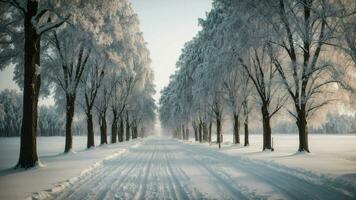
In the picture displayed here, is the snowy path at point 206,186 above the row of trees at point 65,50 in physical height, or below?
below

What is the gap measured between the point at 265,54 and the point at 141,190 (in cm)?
1933

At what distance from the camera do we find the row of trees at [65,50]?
13.6 meters

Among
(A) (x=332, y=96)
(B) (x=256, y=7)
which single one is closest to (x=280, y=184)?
(B) (x=256, y=7)

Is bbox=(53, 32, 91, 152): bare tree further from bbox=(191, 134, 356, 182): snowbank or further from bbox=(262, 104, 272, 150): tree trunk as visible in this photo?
bbox=(262, 104, 272, 150): tree trunk

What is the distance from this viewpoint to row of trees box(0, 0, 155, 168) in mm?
13609

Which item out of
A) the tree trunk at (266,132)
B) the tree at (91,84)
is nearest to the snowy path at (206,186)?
the tree trunk at (266,132)

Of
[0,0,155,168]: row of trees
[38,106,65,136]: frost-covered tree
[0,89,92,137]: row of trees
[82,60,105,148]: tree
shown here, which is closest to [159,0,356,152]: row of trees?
[0,0,155,168]: row of trees

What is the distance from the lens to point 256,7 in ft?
66.0

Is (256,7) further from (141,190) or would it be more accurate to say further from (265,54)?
(141,190)

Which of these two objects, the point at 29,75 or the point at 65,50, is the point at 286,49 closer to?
the point at 65,50

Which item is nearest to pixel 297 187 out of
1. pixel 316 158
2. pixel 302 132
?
pixel 316 158

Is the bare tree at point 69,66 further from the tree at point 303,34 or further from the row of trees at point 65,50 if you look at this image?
the tree at point 303,34

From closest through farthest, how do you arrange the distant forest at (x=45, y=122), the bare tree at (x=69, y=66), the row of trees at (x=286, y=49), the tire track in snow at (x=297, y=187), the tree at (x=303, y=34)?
1. the tire track in snow at (x=297, y=187)
2. the row of trees at (x=286, y=49)
3. the tree at (x=303, y=34)
4. the bare tree at (x=69, y=66)
5. the distant forest at (x=45, y=122)

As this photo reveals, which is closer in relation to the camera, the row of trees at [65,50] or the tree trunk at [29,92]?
the tree trunk at [29,92]
